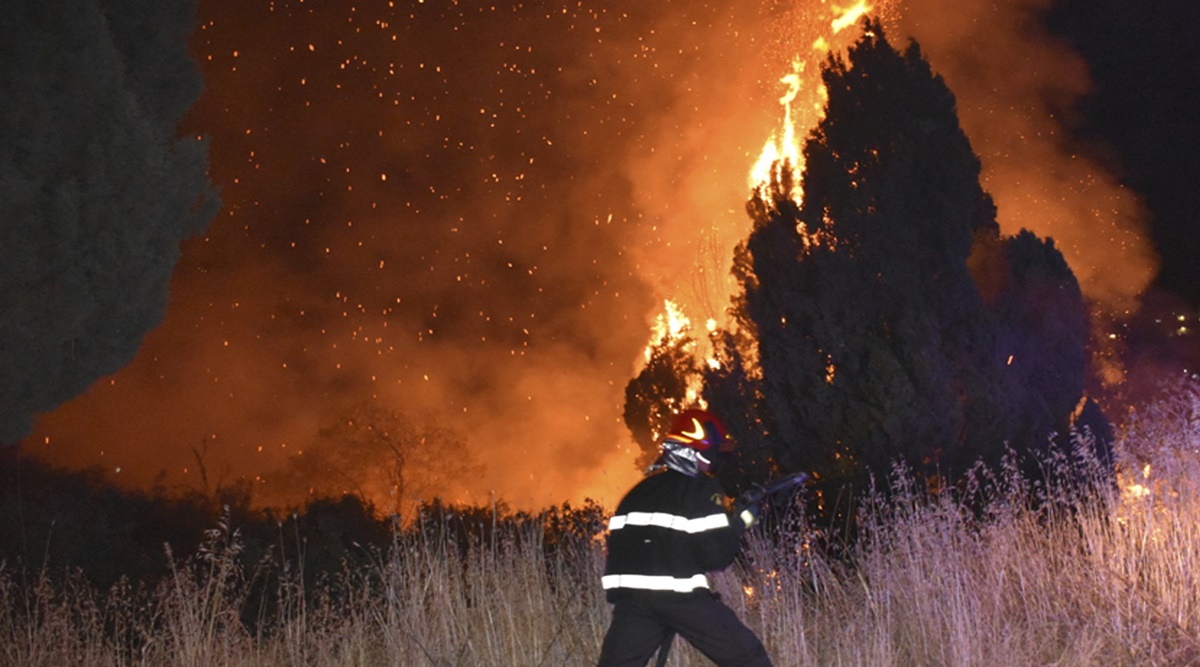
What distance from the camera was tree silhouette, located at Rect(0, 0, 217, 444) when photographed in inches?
366

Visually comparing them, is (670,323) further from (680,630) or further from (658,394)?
(680,630)

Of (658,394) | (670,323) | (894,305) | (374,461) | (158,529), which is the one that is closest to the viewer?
(158,529)

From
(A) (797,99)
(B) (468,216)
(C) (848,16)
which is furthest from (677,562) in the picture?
(B) (468,216)

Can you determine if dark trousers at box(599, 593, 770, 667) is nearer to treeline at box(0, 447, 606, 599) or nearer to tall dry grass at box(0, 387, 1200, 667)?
tall dry grass at box(0, 387, 1200, 667)

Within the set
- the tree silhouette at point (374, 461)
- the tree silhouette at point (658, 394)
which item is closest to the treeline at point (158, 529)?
the tree silhouette at point (658, 394)

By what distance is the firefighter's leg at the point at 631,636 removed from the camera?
18.3ft

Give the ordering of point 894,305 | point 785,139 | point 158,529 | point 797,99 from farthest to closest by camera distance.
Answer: point 797,99 → point 785,139 → point 894,305 → point 158,529

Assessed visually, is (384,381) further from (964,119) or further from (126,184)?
(126,184)

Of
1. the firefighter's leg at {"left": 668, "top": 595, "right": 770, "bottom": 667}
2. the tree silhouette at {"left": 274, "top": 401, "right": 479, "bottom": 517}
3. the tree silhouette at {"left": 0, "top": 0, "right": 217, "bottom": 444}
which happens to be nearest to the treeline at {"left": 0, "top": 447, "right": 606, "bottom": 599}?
the tree silhouette at {"left": 0, "top": 0, "right": 217, "bottom": 444}

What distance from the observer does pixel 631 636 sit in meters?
5.57

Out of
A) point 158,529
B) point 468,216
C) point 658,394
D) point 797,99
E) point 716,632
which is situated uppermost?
point 468,216

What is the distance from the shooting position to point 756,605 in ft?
29.1

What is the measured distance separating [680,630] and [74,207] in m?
6.30

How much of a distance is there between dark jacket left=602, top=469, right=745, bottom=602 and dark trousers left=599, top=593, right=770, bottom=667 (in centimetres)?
7
